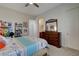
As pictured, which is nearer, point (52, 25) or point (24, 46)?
point (24, 46)

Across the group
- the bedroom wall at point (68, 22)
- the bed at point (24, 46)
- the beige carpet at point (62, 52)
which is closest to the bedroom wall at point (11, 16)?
the bed at point (24, 46)

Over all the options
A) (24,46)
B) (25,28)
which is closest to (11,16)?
(25,28)

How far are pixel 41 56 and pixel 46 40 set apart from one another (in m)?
0.28

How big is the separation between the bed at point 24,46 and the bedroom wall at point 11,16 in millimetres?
298

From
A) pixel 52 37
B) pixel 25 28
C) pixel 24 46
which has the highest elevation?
pixel 25 28

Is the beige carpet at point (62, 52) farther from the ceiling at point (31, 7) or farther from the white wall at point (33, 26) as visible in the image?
the ceiling at point (31, 7)

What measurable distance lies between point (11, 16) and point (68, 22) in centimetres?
92

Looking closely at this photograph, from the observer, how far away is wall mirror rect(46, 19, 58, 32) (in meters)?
1.61

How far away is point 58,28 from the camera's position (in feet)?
5.28

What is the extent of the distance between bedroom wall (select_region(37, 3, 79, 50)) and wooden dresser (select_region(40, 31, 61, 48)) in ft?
0.25

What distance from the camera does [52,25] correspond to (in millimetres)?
1641

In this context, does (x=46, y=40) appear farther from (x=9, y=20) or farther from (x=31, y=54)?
(x=9, y=20)

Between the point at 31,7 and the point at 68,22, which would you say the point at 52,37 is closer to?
the point at 68,22

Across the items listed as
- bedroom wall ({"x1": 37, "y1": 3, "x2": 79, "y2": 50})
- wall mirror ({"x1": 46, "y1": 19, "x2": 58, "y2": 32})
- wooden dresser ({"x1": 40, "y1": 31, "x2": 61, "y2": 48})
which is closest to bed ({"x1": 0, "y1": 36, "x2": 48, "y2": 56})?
wooden dresser ({"x1": 40, "y1": 31, "x2": 61, "y2": 48})
